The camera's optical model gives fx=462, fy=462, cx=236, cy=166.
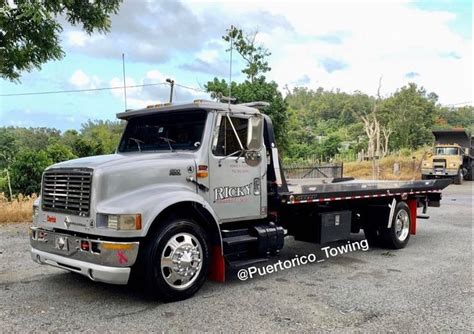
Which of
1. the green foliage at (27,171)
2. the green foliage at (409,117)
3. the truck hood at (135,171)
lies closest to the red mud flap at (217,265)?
the truck hood at (135,171)

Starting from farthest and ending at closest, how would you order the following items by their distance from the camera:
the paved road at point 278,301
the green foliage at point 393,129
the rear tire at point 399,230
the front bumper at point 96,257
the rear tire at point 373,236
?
1. the green foliage at point 393,129
2. the rear tire at point 373,236
3. the rear tire at point 399,230
4. the front bumper at point 96,257
5. the paved road at point 278,301

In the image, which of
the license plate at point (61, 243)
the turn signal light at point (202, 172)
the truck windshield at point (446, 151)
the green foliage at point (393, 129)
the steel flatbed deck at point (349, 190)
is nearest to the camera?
the license plate at point (61, 243)

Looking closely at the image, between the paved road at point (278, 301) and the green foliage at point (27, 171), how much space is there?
7441mm

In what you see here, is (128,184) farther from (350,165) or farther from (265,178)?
(350,165)

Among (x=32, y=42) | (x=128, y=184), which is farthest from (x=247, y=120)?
(x=32, y=42)

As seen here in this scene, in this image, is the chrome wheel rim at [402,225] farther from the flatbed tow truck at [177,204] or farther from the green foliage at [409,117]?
the green foliage at [409,117]

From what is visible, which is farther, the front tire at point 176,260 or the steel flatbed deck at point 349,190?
the steel flatbed deck at point 349,190

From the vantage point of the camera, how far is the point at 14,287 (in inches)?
225

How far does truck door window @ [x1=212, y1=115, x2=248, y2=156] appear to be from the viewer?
5844mm

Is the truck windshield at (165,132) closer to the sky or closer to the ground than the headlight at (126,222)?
closer to the sky

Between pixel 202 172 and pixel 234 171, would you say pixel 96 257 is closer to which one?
pixel 202 172

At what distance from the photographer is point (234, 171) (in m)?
5.98

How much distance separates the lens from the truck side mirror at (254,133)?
5.96m

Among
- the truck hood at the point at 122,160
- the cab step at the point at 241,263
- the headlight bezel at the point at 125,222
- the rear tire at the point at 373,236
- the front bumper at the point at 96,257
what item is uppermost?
the truck hood at the point at 122,160
